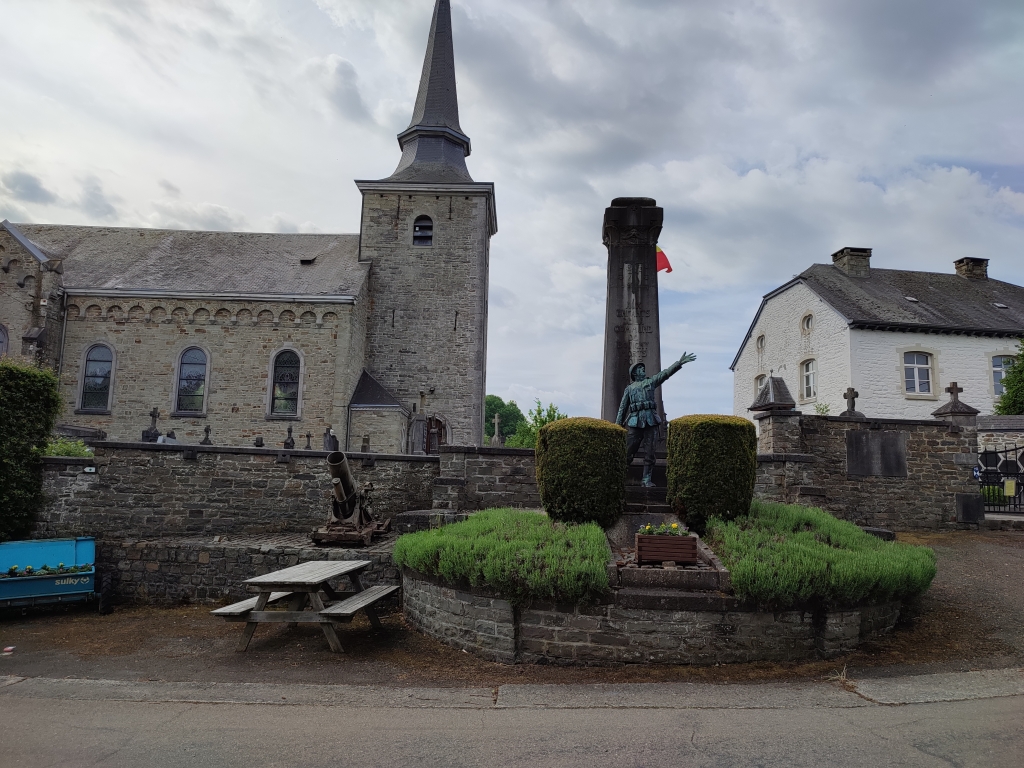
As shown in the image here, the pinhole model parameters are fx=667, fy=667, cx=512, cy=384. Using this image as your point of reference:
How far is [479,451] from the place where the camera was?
36.8 ft

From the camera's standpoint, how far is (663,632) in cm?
586

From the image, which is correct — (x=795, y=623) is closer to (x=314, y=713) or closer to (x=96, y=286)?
(x=314, y=713)

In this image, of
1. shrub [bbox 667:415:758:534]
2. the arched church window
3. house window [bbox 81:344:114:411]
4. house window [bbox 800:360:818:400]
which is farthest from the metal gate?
house window [bbox 81:344:114:411]

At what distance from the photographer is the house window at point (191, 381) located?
76.5 feet

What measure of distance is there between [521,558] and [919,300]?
2439 cm

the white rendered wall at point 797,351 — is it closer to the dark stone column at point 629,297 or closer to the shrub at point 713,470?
the dark stone column at point 629,297

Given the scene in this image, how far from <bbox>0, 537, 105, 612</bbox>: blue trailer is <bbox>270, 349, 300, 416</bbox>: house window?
556 inches

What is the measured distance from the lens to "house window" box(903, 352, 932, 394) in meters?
22.9

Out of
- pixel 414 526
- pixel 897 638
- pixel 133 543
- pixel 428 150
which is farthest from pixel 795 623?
pixel 428 150

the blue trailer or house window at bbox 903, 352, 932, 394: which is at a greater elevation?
house window at bbox 903, 352, 932, 394

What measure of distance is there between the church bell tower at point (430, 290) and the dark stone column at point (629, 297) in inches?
554

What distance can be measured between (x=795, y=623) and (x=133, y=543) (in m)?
8.95

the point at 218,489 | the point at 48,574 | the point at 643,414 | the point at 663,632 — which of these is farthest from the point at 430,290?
the point at 663,632

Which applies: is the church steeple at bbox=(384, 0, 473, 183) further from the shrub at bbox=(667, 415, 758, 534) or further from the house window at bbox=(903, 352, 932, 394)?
the shrub at bbox=(667, 415, 758, 534)
